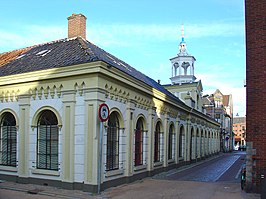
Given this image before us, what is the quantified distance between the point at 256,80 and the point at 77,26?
32.5ft

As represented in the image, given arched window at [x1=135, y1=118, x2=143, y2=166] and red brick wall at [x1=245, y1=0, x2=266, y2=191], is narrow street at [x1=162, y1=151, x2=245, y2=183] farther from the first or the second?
red brick wall at [x1=245, y1=0, x2=266, y2=191]

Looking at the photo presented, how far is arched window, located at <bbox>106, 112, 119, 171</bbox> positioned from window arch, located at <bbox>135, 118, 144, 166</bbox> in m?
1.94

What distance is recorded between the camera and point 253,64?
36.3ft

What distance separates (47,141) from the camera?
12.4 m

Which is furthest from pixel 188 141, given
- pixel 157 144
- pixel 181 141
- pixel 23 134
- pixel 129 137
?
pixel 23 134

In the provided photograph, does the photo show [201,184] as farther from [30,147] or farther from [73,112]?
[30,147]

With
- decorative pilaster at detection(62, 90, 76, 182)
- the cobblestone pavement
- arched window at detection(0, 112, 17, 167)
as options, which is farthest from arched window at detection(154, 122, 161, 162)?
arched window at detection(0, 112, 17, 167)

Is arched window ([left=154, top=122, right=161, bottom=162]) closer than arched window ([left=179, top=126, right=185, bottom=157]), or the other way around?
arched window ([left=154, top=122, right=161, bottom=162])

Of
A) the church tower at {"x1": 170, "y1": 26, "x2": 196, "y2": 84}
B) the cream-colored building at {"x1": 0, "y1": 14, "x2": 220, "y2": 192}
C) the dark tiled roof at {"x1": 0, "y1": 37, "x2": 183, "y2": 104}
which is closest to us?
the cream-colored building at {"x1": 0, "y1": 14, "x2": 220, "y2": 192}

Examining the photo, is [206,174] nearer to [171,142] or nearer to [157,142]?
[171,142]

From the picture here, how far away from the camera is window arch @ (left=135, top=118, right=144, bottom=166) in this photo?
14.8 meters

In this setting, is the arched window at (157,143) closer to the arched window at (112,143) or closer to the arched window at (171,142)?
the arched window at (171,142)

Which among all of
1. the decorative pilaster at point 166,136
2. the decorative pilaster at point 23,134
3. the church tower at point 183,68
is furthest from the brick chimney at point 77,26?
the church tower at point 183,68

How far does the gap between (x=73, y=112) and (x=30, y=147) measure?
2672mm
